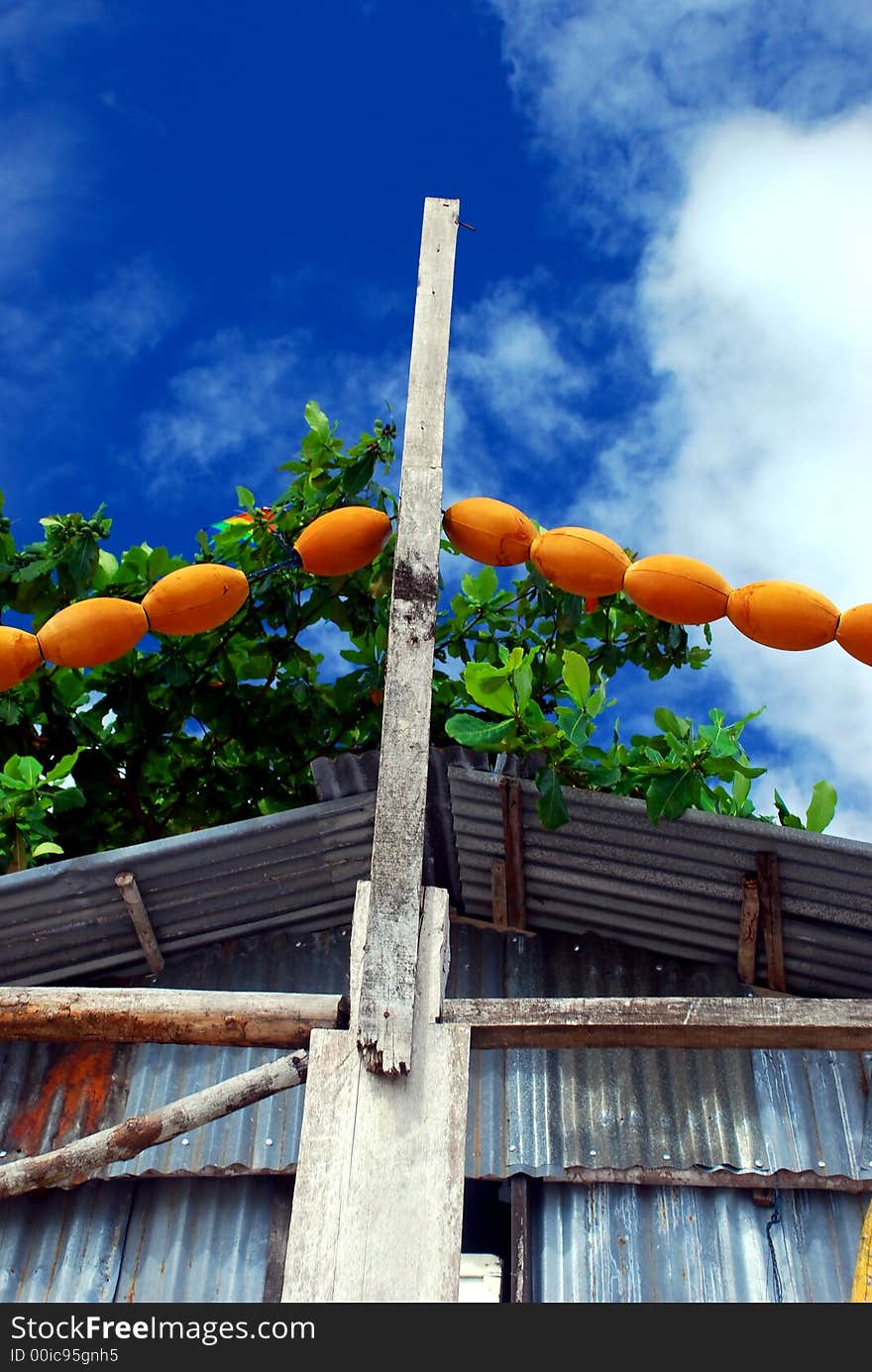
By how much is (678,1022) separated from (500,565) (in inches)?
58.9

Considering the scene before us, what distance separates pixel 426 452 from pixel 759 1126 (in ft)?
8.10

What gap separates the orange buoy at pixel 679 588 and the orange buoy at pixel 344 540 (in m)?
0.72

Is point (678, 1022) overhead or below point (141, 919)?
below

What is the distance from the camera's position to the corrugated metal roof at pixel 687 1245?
12.8ft

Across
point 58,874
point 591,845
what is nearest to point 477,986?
point 591,845

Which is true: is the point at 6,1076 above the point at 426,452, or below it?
below

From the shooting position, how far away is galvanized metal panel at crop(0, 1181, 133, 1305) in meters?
4.00

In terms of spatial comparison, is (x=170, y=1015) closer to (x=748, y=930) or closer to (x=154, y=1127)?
(x=154, y=1127)

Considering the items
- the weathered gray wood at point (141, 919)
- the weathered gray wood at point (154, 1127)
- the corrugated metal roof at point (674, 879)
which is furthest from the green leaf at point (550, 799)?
the weathered gray wood at point (154, 1127)

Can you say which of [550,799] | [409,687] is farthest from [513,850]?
[409,687]

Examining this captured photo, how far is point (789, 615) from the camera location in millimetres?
3283

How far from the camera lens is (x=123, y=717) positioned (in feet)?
21.8
